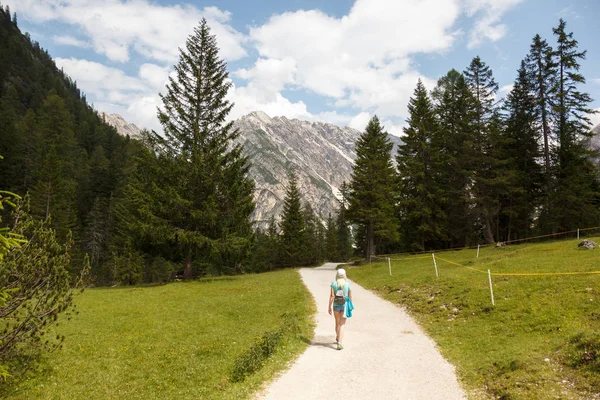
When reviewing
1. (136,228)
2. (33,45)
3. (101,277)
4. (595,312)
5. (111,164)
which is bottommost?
(101,277)

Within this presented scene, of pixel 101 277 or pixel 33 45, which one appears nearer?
pixel 101 277

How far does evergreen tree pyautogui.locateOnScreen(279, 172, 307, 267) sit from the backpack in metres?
48.1

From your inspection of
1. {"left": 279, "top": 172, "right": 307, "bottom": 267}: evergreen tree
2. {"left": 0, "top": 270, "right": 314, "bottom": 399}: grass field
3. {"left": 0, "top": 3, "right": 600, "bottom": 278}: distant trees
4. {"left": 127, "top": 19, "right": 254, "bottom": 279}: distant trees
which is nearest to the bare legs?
{"left": 0, "top": 270, "right": 314, "bottom": 399}: grass field

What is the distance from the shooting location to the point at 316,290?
2362cm

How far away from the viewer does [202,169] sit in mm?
28531

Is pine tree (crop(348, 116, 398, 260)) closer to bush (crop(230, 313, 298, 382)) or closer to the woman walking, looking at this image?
the woman walking

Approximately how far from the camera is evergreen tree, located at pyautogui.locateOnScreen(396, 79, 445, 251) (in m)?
41.5

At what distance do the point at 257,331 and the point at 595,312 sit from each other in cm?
1159

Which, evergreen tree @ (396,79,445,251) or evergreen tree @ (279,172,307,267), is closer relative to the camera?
evergreen tree @ (396,79,445,251)

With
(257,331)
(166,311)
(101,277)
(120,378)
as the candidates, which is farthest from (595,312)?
(101,277)

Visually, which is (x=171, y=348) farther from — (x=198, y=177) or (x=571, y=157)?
(x=571, y=157)

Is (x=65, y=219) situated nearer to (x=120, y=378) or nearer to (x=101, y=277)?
(x=101, y=277)

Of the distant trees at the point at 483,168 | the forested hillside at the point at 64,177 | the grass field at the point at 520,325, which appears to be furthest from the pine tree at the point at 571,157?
the forested hillside at the point at 64,177

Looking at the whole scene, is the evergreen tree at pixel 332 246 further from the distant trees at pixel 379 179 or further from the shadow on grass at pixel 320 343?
the shadow on grass at pixel 320 343
